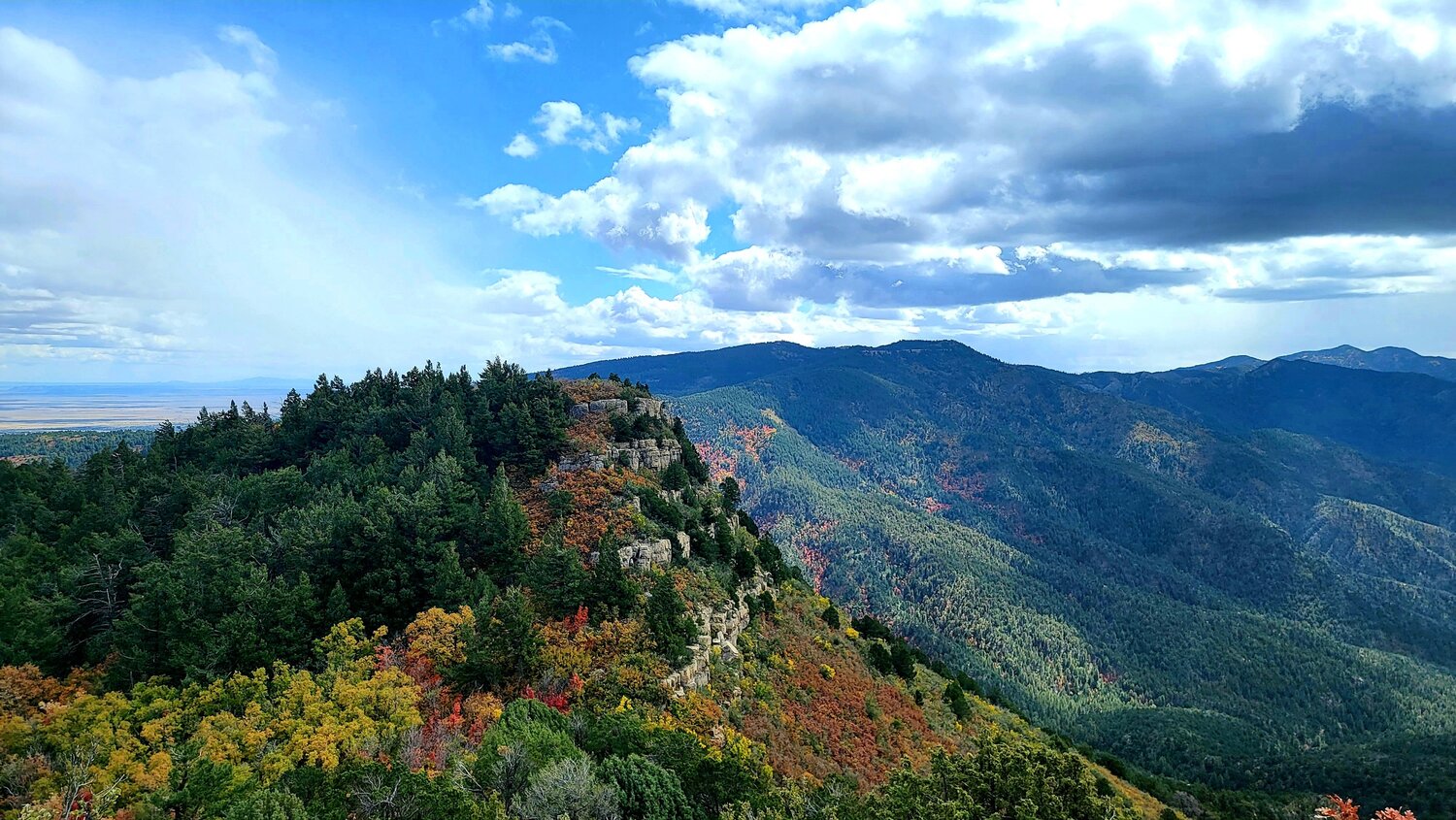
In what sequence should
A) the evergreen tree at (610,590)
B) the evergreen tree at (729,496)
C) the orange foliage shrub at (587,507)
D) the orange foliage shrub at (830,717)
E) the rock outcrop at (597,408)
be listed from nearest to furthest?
the orange foliage shrub at (830,717) → the evergreen tree at (610,590) → the orange foliage shrub at (587,507) → the rock outcrop at (597,408) → the evergreen tree at (729,496)

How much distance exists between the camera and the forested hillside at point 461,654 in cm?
2672

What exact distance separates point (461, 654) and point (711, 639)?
1845 centimetres

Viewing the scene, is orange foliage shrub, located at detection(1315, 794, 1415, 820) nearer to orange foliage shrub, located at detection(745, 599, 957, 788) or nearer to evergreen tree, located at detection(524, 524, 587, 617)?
orange foliage shrub, located at detection(745, 599, 957, 788)

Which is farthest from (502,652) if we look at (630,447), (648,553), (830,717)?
(630,447)

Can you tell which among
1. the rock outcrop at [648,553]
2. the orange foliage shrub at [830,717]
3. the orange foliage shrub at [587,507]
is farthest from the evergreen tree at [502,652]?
the orange foliage shrub at [830,717]

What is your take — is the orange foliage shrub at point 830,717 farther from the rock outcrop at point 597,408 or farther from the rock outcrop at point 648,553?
the rock outcrop at point 597,408

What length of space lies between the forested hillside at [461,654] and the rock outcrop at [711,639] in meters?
0.29

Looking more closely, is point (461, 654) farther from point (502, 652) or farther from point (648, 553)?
point (648, 553)

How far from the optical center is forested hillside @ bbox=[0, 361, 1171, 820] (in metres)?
26.7

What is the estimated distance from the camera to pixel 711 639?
48.8m

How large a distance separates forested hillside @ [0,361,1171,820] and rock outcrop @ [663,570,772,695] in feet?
0.96

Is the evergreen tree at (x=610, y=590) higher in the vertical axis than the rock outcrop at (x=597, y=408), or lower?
lower

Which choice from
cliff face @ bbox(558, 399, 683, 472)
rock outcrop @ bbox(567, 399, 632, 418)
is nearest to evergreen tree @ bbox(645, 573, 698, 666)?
cliff face @ bbox(558, 399, 683, 472)

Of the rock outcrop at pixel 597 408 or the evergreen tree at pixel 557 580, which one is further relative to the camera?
the rock outcrop at pixel 597 408
